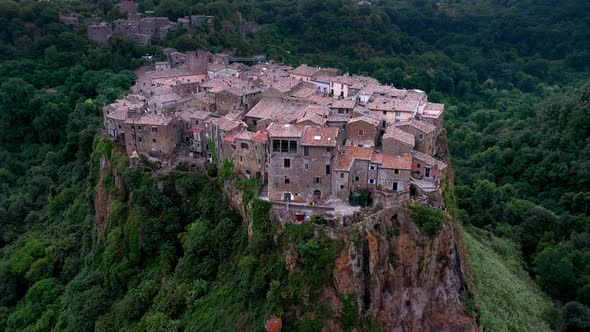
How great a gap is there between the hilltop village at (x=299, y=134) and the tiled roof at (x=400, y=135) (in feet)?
0.52

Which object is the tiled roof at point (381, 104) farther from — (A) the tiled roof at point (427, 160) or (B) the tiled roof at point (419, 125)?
(A) the tiled roof at point (427, 160)

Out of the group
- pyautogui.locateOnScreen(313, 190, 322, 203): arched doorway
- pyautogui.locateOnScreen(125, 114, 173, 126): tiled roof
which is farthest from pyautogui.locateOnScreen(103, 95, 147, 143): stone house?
pyautogui.locateOnScreen(313, 190, 322, 203): arched doorway

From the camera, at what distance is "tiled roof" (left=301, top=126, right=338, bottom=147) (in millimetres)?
39344

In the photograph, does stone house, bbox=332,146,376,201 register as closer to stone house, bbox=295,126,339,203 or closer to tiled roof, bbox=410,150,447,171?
stone house, bbox=295,126,339,203

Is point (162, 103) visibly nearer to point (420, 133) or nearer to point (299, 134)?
point (299, 134)

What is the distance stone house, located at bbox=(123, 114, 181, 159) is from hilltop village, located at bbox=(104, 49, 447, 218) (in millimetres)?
96

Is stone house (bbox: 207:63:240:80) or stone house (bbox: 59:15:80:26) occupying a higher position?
stone house (bbox: 59:15:80:26)

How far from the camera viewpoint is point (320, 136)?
40250mm

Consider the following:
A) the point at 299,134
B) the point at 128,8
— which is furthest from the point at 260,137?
the point at 128,8

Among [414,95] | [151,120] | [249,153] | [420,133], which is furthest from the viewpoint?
[414,95]

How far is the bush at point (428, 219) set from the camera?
38.1 m

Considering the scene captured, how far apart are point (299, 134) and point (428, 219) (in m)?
11.1

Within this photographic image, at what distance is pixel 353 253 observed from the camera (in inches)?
1403

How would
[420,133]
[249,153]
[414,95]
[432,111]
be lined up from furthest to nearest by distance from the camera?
[414,95]
[432,111]
[420,133]
[249,153]
